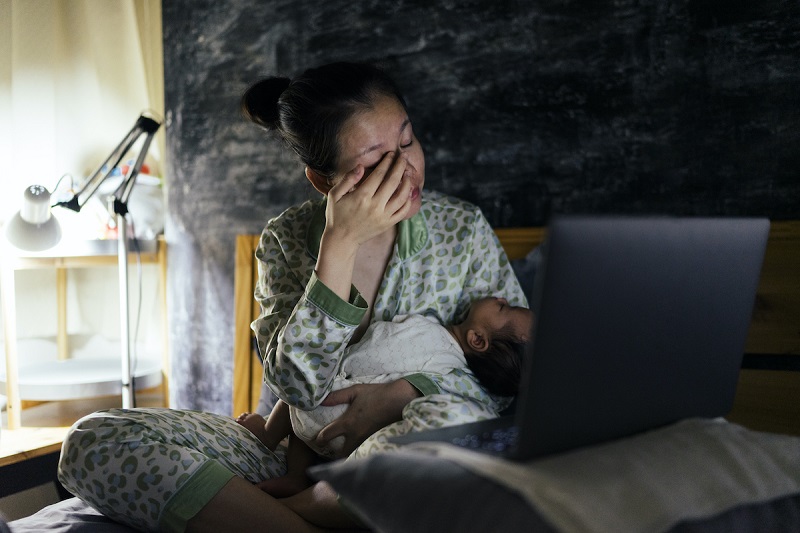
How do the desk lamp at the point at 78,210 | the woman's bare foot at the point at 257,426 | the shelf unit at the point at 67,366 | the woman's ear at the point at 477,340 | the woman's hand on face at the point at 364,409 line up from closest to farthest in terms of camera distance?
the woman's hand on face at the point at 364,409, the woman's ear at the point at 477,340, the woman's bare foot at the point at 257,426, the desk lamp at the point at 78,210, the shelf unit at the point at 67,366

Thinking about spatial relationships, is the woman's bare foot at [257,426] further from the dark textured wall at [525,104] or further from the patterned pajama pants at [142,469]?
the dark textured wall at [525,104]

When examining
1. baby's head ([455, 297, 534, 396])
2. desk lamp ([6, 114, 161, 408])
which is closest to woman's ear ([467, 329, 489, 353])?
baby's head ([455, 297, 534, 396])

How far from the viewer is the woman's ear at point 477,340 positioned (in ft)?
4.55

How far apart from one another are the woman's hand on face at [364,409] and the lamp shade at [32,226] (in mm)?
1551

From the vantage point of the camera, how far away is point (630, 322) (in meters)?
0.72

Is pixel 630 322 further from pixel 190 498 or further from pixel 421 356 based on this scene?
pixel 190 498

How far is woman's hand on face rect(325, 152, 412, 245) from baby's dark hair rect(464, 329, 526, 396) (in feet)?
1.04

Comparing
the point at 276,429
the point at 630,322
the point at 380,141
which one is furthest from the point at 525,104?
the point at 630,322

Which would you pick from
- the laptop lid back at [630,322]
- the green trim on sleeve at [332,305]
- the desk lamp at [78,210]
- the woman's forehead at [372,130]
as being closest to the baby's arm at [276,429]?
the green trim on sleeve at [332,305]

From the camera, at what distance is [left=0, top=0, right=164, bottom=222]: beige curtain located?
2.67m

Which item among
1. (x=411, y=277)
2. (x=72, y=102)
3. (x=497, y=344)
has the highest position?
(x=72, y=102)

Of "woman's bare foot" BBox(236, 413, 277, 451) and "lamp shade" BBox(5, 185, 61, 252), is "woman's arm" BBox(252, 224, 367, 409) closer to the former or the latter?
"woman's bare foot" BBox(236, 413, 277, 451)

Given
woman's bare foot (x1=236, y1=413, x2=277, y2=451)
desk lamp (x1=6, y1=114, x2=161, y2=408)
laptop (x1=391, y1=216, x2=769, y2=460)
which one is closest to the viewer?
laptop (x1=391, y1=216, x2=769, y2=460)

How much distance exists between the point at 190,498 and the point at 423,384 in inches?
17.6
